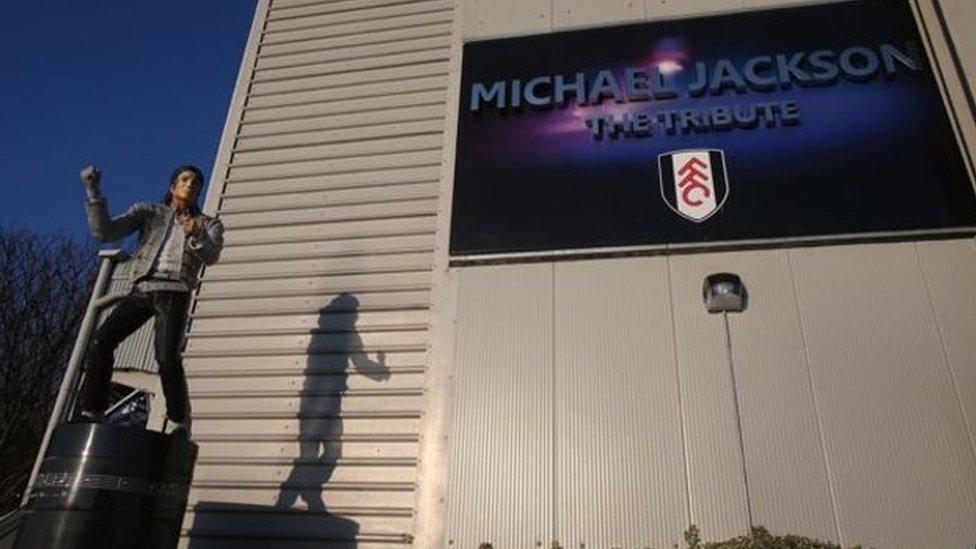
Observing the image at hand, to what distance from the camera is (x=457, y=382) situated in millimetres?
5594

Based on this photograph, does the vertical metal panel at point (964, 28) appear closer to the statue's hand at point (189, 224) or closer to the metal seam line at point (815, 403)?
the metal seam line at point (815, 403)

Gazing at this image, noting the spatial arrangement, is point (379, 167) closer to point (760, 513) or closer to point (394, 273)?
point (394, 273)

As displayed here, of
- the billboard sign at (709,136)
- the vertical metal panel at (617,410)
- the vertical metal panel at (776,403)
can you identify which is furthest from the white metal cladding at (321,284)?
the vertical metal panel at (776,403)

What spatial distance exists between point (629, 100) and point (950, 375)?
3.55 m

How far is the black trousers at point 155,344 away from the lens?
153 inches

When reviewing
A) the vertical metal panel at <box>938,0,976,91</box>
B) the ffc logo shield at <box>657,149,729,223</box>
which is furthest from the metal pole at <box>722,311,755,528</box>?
the vertical metal panel at <box>938,0,976,91</box>

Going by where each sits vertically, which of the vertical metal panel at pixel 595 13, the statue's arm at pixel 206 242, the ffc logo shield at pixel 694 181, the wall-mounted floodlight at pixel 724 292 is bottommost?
the statue's arm at pixel 206 242

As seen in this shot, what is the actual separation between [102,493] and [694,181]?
492 cm

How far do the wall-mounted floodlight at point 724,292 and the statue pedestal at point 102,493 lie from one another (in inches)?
151

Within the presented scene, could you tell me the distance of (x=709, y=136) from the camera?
640 cm

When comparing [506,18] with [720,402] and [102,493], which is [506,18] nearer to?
[720,402]

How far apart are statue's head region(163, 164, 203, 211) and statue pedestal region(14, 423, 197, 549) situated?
1.41m

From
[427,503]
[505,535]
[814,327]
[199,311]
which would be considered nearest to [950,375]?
[814,327]

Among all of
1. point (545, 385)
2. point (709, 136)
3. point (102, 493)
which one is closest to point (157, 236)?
point (102, 493)
